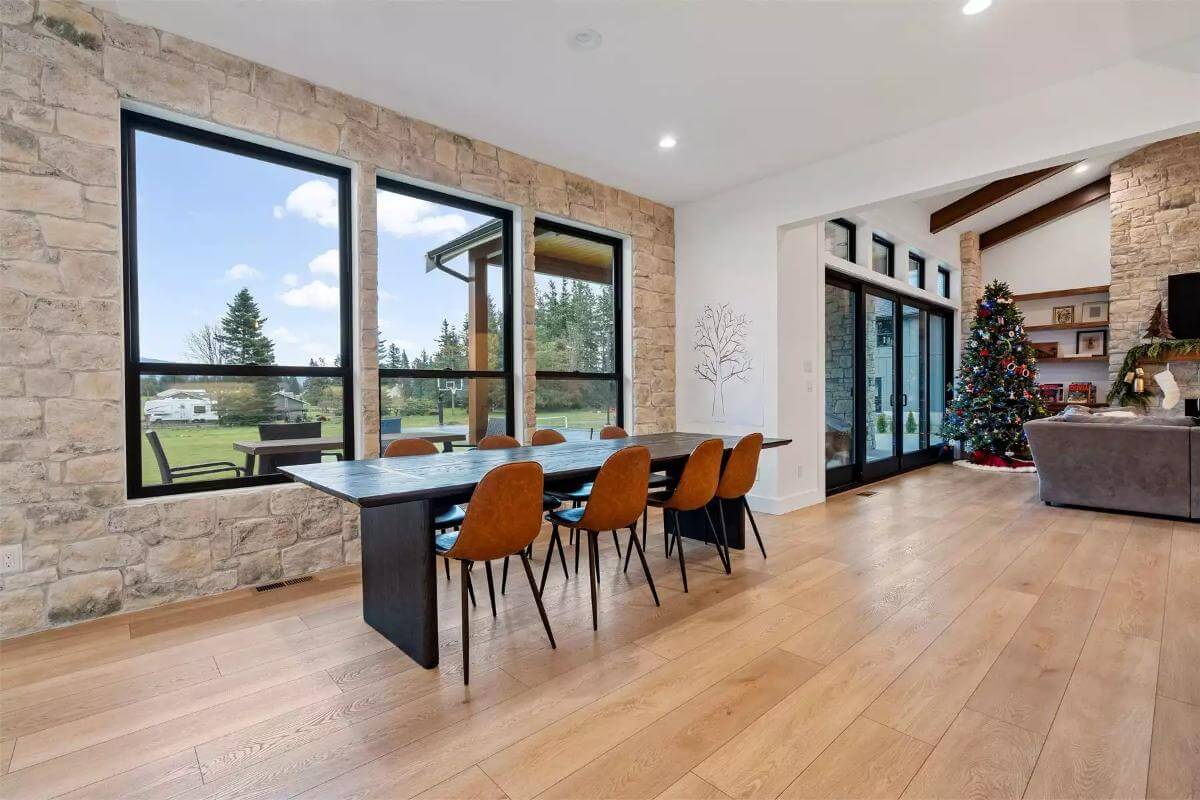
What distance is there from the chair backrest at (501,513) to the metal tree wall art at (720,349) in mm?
3340

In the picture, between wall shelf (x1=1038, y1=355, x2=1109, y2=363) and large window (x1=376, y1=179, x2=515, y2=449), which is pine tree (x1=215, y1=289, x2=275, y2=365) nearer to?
large window (x1=376, y1=179, x2=515, y2=449)

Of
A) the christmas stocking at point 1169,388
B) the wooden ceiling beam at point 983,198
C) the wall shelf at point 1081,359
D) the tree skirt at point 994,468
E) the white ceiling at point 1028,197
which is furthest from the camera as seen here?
the wall shelf at point 1081,359

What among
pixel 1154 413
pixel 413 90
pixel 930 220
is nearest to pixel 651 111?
pixel 413 90

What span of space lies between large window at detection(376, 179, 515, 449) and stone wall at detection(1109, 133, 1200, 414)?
27.5 ft

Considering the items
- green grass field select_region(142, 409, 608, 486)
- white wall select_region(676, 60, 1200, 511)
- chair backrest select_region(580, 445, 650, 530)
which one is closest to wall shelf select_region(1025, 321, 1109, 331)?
white wall select_region(676, 60, 1200, 511)

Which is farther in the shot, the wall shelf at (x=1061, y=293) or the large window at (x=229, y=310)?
the wall shelf at (x=1061, y=293)

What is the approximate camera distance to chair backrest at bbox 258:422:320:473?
134 inches

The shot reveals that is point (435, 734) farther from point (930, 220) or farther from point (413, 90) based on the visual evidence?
point (930, 220)

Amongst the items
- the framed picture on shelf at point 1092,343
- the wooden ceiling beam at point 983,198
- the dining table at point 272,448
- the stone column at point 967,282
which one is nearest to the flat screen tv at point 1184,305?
the framed picture on shelf at point 1092,343

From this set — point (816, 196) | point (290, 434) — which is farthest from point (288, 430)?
point (816, 196)

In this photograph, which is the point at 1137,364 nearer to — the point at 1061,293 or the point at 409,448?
the point at 1061,293

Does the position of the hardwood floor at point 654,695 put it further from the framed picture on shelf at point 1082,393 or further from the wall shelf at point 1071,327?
the wall shelf at point 1071,327

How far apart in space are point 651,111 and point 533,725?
3.67m

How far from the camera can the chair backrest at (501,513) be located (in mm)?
2154
